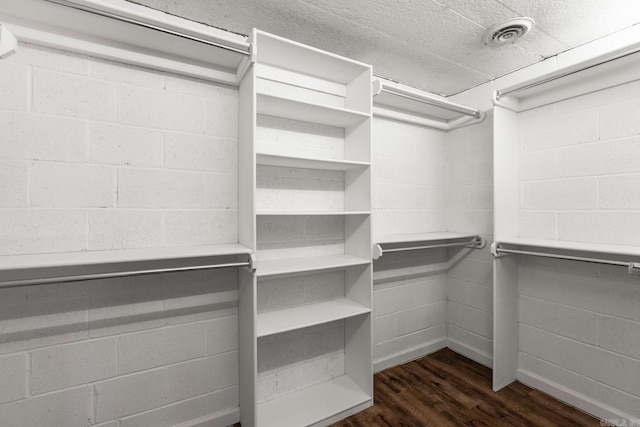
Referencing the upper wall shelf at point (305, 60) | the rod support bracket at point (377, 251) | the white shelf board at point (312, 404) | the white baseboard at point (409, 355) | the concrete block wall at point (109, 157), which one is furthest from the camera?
the white baseboard at point (409, 355)

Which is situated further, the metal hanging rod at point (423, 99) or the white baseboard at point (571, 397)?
the metal hanging rod at point (423, 99)

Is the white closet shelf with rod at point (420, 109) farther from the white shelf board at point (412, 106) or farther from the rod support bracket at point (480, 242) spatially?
the rod support bracket at point (480, 242)

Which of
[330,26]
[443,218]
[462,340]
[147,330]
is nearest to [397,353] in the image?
[462,340]

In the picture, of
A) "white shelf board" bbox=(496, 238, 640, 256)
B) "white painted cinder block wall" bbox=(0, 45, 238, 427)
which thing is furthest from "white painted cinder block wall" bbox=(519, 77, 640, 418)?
"white painted cinder block wall" bbox=(0, 45, 238, 427)

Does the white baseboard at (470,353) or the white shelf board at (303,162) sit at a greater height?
the white shelf board at (303,162)

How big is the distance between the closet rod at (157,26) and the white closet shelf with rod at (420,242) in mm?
1290

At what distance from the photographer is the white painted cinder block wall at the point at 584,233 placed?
167 centimetres

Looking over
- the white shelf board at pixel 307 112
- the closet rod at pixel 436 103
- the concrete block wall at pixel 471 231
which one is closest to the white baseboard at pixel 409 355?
the concrete block wall at pixel 471 231

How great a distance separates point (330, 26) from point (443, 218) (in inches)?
69.8

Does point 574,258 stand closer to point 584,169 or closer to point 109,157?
point 584,169

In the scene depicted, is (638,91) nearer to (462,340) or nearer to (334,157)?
(334,157)

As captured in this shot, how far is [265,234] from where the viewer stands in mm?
1786

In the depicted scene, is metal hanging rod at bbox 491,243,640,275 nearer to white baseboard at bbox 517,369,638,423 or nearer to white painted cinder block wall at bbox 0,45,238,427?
white baseboard at bbox 517,369,638,423

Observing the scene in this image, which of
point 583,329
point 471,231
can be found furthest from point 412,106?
point 583,329
